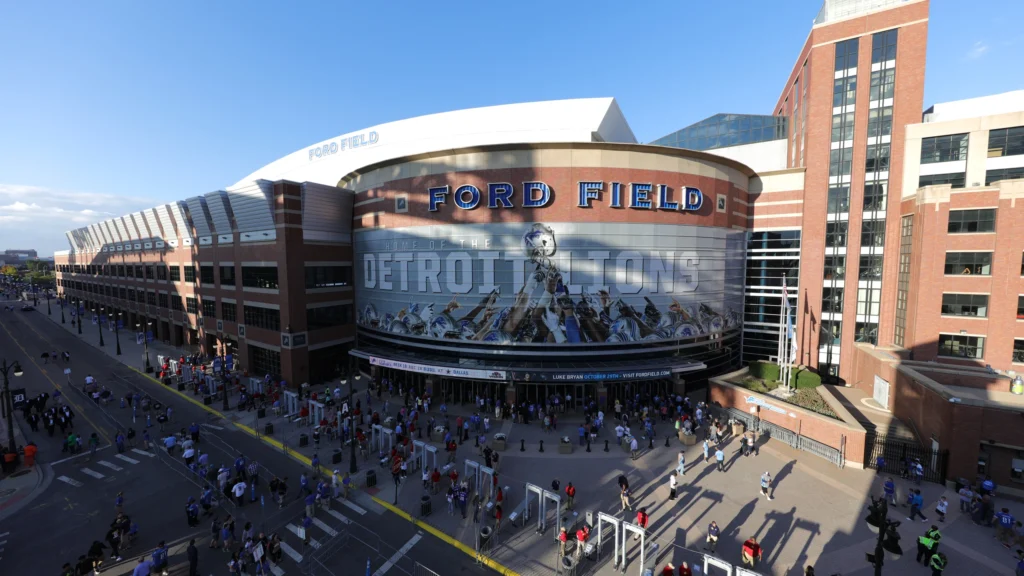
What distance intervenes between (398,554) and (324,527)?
4087 millimetres

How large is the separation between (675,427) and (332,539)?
21.3 meters

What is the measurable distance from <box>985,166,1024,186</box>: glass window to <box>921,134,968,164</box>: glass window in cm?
202

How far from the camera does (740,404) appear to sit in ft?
90.2

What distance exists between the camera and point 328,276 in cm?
3678

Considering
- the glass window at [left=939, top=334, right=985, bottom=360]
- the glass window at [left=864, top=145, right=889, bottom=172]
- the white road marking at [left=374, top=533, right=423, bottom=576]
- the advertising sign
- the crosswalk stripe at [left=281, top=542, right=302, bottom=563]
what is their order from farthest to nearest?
the glass window at [left=864, top=145, right=889, bottom=172] → the advertising sign → the glass window at [left=939, top=334, right=985, bottom=360] → the crosswalk stripe at [left=281, top=542, right=302, bottom=563] → the white road marking at [left=374, top=533, right=423, bottom=576]

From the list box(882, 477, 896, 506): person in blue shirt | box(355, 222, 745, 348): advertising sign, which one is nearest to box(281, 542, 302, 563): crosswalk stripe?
box(355, 222, 745, 348): advertising sign

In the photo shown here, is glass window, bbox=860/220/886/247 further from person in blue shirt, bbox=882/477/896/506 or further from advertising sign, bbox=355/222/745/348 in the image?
person in blue shirt, bbox=882/477/896/506

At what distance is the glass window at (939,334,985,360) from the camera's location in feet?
93.2

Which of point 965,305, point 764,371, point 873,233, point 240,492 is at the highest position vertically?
point 873,233

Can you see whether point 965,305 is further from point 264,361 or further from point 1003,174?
point 264,361

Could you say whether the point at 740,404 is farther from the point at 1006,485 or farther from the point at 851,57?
the point at 851,57

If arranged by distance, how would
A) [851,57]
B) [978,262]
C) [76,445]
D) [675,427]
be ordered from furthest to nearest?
[851,57], [978,262], [675,427], [76,445]

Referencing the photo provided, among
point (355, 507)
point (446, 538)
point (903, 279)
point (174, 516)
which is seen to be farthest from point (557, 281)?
point (903, 279)

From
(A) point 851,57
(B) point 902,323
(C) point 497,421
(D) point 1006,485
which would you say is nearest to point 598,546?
(C) point 497,421
